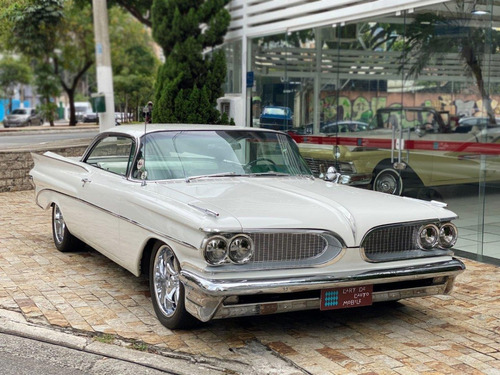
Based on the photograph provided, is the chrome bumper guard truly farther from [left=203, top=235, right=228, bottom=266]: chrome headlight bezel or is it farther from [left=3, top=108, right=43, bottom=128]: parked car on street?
A: [left=3, top=108, right=43, bottom=128]: parked car on street

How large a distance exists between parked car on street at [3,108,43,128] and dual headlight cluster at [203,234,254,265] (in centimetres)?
4168

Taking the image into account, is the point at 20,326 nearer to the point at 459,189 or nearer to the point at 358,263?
the point at 358,263

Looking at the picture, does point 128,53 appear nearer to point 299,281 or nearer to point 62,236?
point 62,236

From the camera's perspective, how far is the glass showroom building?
25.9 feet

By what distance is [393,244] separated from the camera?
5074mm

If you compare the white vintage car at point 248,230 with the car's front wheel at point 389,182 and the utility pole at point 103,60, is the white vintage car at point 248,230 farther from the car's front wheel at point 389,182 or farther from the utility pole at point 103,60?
the utility pole at point 103,60

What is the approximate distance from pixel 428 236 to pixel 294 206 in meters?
1.08

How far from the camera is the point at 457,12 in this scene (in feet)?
26.9

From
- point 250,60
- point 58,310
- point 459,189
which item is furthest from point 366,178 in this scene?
point 58,310

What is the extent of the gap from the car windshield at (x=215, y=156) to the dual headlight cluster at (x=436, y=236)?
4.98 ft

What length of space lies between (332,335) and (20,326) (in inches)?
91.6

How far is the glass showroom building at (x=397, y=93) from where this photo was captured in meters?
7.88

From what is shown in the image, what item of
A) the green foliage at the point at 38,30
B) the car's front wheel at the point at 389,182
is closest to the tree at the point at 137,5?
the green foliage at the point at 38,30

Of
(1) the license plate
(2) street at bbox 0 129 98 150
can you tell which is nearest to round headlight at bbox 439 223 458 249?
(1) the license plate
